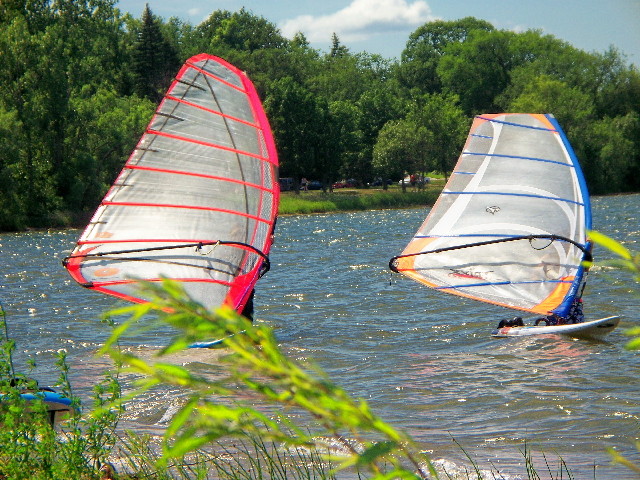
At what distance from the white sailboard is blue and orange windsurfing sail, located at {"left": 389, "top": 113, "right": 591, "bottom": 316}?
0.01 m

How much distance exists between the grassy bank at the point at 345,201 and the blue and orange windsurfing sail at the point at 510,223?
38975mm

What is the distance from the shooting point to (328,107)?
67812 mm

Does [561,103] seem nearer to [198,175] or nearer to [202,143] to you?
[202,143]

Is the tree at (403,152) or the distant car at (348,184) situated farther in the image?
the distant car at (348,184)

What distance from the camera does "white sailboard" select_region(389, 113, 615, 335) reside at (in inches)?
454

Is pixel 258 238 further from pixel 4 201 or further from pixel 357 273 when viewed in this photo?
pixel 4 201

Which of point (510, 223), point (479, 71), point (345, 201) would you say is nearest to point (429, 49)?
point (479, 71)

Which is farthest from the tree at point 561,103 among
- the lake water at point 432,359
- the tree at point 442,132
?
the lake water at point 432,359

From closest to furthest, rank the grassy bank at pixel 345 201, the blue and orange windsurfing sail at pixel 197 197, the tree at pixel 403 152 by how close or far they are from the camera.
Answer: the blue and orange windsurfing sail at pixel 197 197 → the grassy bank at pixel 345 201 → the tree at pixel 403 152

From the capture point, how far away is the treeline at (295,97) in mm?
41156

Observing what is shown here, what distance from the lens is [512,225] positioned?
11750 millimetres

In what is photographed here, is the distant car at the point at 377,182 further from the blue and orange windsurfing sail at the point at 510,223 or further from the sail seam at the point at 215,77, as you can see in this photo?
the sail seam at the point at 215,77

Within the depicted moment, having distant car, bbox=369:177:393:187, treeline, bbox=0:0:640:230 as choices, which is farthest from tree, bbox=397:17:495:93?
distant car, bbox=369:177:393:187

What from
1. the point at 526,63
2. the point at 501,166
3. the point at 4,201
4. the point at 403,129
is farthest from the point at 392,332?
the point at 526,63
